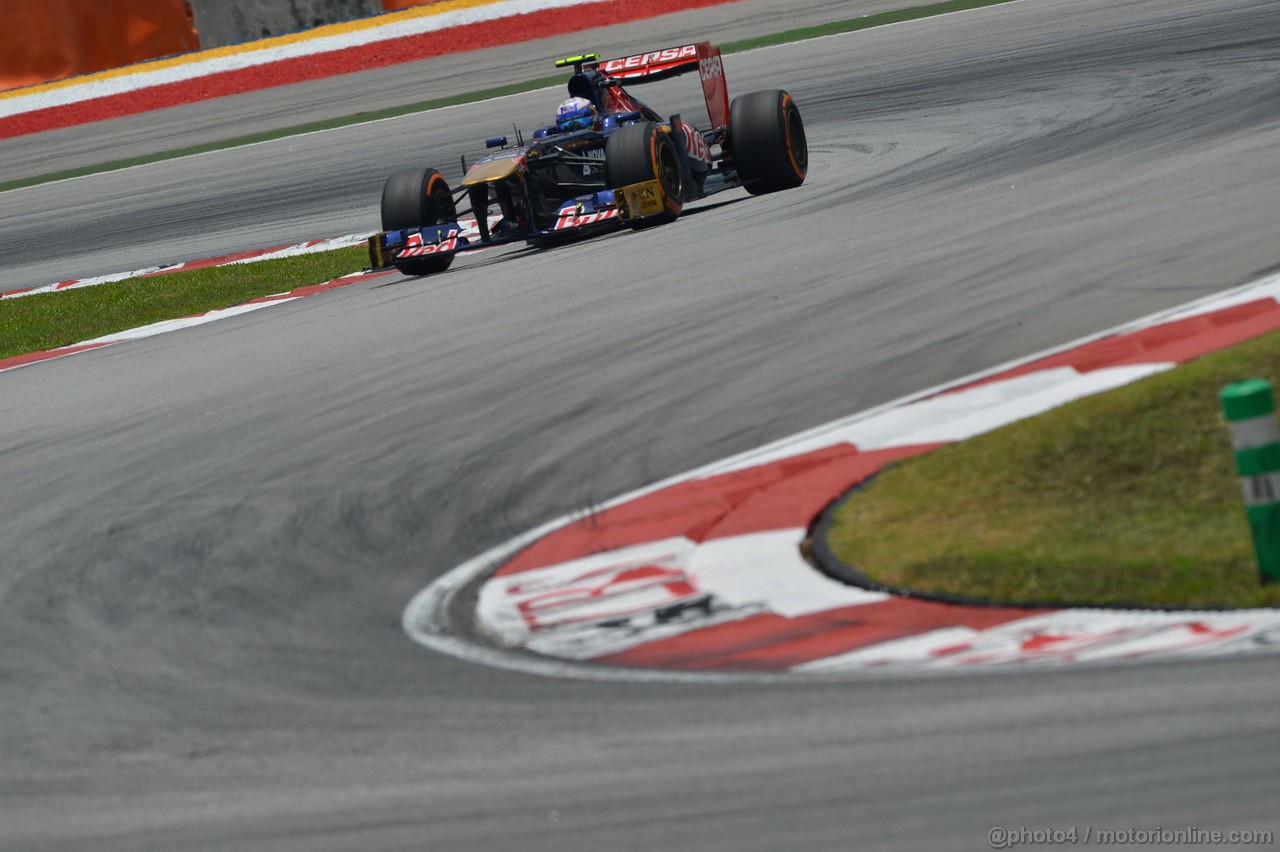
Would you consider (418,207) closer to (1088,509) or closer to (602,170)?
(602,170)

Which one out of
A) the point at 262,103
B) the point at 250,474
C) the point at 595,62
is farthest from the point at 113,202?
the point at 250,474

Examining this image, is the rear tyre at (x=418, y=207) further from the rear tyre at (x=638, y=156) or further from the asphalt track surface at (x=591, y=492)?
the rear tyre at (x=638, y=156)

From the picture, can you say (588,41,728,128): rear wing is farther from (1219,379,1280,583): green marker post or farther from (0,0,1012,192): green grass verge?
(1219,379,1280,583): green marker post

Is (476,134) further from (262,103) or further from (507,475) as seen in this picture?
(507,475)

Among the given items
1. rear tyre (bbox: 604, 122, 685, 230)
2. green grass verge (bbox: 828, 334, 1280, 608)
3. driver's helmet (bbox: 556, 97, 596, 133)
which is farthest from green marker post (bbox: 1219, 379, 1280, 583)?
driver's helmet (bbox: 556, 97, 596, 133)

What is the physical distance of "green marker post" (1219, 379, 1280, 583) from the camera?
4.15 meters

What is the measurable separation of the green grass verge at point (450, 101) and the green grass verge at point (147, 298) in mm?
6599

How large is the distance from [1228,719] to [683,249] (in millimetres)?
7926

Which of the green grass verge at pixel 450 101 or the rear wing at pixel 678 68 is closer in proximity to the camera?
the rear wing at pixel 678 68

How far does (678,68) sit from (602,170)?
0.92m

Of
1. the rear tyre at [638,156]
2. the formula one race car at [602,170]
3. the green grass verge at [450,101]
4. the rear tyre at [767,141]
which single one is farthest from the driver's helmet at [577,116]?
the green grass verge at [450,101]

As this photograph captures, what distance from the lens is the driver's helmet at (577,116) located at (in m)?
12.7

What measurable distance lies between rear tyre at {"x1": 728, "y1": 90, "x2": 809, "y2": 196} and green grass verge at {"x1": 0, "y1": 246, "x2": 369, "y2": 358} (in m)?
3.18

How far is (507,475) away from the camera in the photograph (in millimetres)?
6660
